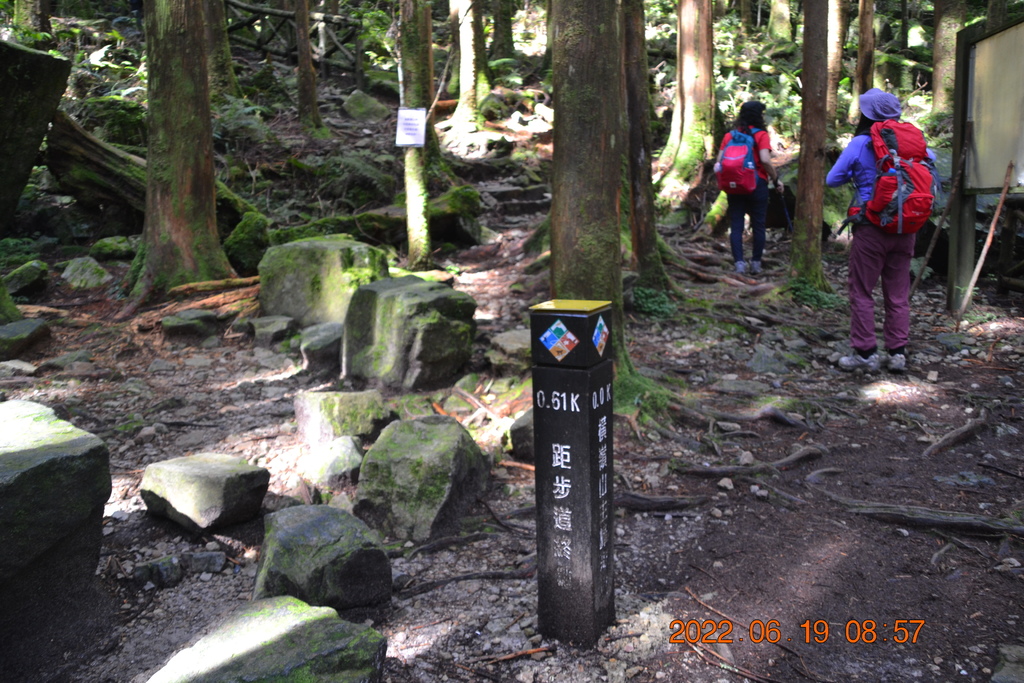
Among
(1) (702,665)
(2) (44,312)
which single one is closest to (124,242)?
(2) (44,312)

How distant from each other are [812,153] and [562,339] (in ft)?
21.9

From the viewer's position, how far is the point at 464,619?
346 centimetres

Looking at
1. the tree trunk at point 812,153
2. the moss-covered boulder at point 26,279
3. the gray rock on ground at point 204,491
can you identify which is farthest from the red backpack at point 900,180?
the moss-covered boulder at point 26,279

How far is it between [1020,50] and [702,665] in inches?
295

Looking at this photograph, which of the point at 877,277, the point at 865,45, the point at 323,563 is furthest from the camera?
the point at 865,45

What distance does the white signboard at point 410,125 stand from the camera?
888 centimetres

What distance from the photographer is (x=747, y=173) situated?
9672 millimetres

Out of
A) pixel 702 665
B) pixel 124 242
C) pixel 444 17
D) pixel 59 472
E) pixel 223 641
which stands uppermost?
pixel 444 17

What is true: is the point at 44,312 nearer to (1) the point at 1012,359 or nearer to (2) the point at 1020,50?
(1) the point at 1012,359

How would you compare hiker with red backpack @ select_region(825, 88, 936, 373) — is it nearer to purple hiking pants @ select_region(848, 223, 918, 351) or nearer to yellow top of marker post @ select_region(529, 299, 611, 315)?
purple hiking pants @ select_region(848, 223, 918, 351)

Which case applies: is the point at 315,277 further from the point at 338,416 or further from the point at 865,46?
the point at 865,46

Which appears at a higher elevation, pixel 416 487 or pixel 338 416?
pixel 338 416

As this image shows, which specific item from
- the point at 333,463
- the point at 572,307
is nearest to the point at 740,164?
the point at 333,463
